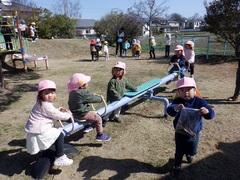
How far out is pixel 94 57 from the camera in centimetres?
1350

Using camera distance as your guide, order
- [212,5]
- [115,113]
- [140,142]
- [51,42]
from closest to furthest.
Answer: [140,142] < [115,113] < [212,5] < [51,42]

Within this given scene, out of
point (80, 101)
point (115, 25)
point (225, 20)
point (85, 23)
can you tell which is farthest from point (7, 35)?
point (85, 23)

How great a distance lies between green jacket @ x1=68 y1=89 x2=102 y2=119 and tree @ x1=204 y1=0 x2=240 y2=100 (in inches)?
375

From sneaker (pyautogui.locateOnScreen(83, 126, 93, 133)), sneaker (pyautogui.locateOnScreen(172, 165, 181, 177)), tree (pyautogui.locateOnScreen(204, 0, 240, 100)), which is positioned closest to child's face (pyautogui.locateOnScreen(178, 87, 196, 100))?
sneaker (pyautogui.locateOnScreen(172, 165, 181, 177))

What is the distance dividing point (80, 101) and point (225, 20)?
981 cm

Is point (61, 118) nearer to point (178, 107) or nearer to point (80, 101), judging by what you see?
point (80, 101)

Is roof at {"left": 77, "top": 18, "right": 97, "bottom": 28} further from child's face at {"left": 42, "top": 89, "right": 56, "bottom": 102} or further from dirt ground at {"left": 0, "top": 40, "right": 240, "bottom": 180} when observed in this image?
child's face at {"left": 42, "top": 89, "right": 56, "bottom": 102}

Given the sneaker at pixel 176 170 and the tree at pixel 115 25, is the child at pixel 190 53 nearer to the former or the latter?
the sneaker at pixel 176 170

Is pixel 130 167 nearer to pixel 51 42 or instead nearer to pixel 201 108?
pixel 201 108

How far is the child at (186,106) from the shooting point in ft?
7.69

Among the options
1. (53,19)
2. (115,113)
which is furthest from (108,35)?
(115,113)

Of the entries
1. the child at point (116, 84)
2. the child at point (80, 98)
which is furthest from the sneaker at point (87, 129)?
the child at point (80, 98)

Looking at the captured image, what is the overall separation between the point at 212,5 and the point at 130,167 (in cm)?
1058

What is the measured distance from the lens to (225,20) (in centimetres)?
1059
